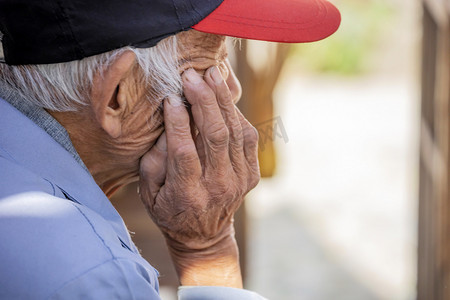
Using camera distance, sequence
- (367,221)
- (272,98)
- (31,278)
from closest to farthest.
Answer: (31,278) → (272,98) → (367,221)

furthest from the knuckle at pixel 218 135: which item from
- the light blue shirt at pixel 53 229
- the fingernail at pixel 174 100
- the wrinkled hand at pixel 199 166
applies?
the light blue shirt at pixel 53 229

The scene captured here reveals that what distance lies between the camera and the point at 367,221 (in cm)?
687

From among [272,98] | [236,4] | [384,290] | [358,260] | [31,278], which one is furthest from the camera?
[272,98]

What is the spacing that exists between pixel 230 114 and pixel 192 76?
0.55 ft

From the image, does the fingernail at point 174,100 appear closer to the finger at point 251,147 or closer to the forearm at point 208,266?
the finger at point 251,147

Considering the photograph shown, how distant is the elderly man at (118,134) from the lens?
1182 mm

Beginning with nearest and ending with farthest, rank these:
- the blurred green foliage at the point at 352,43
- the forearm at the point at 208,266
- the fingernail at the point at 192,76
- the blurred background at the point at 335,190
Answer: the fingernail at the point at 192,76, the forearm at the point at 208,266, the blurred background at the point at 335,190, the blurred green foliage at the point at 352,43

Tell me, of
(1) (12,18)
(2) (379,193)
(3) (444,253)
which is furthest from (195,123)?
(2) (379,193)

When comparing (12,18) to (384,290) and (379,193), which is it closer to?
(384,290)

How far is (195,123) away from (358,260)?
4606 mm

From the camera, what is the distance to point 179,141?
1.67 meters

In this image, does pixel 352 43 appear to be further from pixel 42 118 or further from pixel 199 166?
pixel 42 118

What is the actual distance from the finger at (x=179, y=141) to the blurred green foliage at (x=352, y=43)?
12.6m

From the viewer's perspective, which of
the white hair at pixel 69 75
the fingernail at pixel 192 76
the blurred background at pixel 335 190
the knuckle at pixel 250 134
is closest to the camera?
the white hair at pixel 69 75
